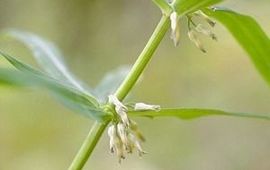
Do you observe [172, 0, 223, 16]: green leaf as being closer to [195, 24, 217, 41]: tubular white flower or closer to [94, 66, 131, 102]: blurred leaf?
[195, 24, 217, 41]: tubular white flower

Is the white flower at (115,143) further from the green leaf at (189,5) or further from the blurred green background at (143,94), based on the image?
the blurred green background at (143,94)

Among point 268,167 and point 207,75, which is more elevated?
point 207,75

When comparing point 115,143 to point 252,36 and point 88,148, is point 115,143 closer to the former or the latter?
point 88,148

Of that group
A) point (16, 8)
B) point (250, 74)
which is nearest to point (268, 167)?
point (250, 74)

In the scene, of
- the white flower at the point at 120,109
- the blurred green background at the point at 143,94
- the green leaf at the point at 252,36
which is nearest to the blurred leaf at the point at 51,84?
the white flower at the point at 120,109

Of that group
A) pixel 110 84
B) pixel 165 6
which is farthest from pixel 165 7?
pixel 110 84

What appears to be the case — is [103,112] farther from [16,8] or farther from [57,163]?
[16,8]

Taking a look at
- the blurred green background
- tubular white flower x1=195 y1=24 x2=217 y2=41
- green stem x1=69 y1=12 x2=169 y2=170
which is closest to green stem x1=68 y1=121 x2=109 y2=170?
green stem x1=69 y1=12 x2=169 y2=170
